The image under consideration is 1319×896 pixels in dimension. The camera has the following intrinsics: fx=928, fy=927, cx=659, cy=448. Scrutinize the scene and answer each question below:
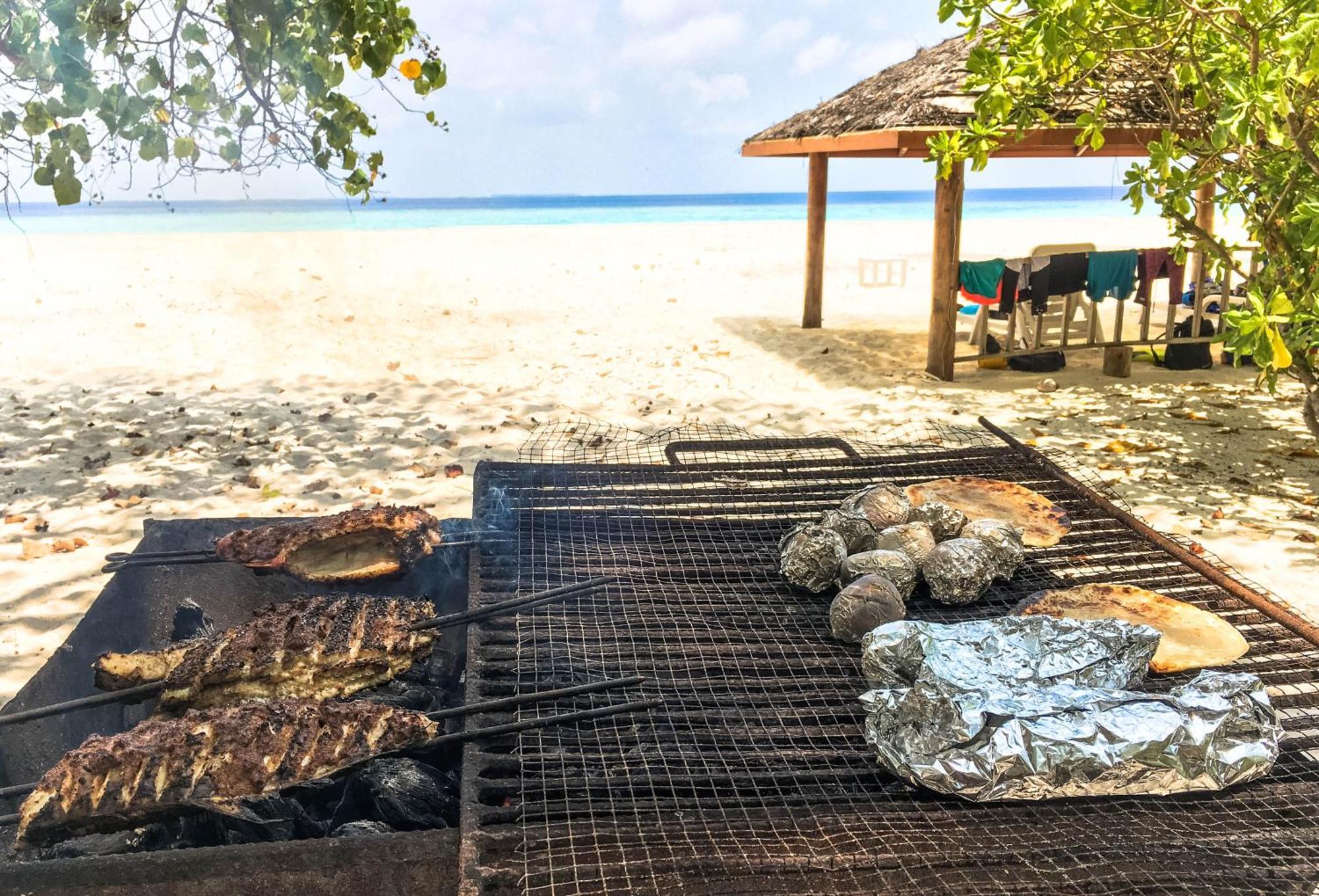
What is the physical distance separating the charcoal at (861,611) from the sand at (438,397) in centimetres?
269

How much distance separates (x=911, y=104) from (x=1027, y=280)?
83.2 inches

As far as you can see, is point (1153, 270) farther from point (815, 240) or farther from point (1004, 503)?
point (1004, 503)

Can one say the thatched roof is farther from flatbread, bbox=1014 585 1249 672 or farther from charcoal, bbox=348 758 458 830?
charcoal, bbox=348 758 458 830

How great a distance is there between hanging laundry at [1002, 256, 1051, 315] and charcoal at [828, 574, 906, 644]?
6.92m

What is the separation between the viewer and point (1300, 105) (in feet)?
14.9

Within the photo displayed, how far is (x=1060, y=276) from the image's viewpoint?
9.46 metres

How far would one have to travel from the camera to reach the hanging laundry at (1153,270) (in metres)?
9.57

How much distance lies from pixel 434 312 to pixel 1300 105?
11.5m

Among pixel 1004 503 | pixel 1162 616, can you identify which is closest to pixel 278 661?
pixel 1162 616

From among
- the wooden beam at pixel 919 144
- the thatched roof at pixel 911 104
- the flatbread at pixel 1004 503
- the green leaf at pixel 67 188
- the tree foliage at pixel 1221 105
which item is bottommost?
the flatbread at pixel 1004 503

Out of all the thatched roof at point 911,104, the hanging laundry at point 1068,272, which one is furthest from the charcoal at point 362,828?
the hanging laundry at point 1068,272

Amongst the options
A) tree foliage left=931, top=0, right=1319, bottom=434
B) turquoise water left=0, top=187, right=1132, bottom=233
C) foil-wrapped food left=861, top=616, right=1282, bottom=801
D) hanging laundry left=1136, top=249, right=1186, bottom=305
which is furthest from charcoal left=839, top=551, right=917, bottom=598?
turquoise water left=0, top=187, right=1132, bottom=233

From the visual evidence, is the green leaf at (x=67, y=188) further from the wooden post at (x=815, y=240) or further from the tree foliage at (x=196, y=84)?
the wooden post at (x=815, y=240)

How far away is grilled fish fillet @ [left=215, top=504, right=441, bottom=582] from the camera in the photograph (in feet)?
12.1
